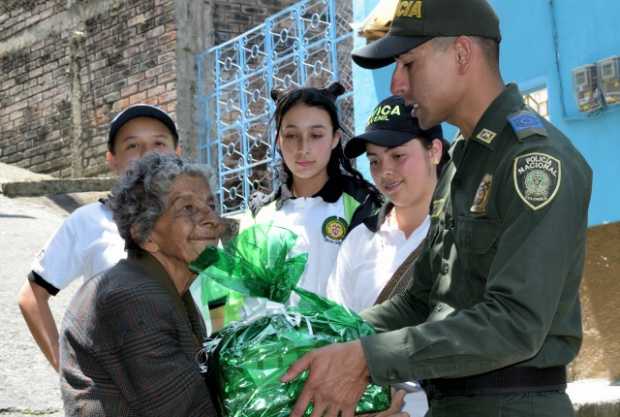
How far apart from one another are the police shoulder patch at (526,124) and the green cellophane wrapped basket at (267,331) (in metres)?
0.54

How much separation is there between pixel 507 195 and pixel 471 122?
0.25 metres

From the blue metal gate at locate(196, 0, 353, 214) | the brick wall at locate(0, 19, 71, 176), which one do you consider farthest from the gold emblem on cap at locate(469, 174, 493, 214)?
the brick wall at locate(0, 19, 71, 176)

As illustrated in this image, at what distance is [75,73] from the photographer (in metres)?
11.3

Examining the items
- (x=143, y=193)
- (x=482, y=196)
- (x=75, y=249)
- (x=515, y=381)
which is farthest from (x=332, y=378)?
(x=75, y=249)

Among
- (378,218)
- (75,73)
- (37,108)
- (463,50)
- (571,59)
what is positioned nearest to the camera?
(463,50)

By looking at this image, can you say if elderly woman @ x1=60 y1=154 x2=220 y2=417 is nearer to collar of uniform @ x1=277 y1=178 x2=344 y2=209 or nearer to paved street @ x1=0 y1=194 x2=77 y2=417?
collar of uniform @ x1=277 y1=178 x2=344 y2=209

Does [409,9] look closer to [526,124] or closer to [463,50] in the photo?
[463,50]

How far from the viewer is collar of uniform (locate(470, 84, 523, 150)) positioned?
2.02 metres

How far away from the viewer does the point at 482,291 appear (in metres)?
1.96

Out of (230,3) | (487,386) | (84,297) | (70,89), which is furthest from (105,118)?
(487,386)

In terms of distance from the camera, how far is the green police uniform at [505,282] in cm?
181

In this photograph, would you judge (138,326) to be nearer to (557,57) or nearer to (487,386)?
(487,386)

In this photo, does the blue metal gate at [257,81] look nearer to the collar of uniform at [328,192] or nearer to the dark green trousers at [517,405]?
the collar of uniform at [328,192]

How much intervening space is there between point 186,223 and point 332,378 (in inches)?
34.1
